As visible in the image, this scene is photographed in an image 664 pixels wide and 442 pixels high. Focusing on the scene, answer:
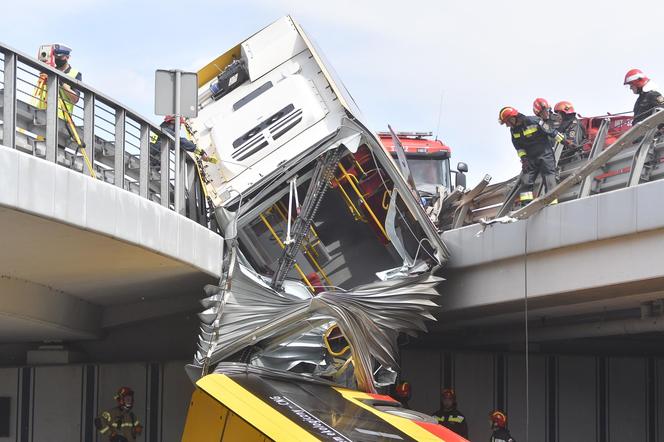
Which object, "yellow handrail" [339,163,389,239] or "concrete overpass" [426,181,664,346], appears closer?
"concrete overpass" [426,181,664,346]

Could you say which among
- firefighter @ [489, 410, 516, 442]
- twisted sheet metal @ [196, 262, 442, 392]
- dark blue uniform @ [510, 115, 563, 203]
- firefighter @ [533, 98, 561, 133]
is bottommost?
firefighter @ [489, 410, 516, 442]

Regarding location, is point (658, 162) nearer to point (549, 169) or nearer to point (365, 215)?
point (549, 169)

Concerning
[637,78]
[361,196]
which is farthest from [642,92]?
[361,196]

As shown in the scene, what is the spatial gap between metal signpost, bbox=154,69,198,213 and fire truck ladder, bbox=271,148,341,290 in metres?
1.49

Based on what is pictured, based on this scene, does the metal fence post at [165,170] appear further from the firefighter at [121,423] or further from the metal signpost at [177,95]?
the firefighter at [121,423]

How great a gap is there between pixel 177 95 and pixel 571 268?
5.19 meters

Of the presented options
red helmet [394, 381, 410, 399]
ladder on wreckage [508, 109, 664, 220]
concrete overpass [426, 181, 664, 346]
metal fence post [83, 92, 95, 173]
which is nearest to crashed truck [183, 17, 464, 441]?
concrete overpass [426, 181, 664, 346]

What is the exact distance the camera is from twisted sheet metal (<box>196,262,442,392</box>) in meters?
14.7

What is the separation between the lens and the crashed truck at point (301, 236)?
14758 mm

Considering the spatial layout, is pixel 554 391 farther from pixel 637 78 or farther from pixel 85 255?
pixel 85 255

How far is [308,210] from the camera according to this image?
15.9 meters

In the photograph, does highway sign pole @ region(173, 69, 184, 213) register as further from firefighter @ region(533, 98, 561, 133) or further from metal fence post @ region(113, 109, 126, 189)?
firefighter @ region(533, 98, 561, 133)

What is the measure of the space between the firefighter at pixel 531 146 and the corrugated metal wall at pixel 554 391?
536 cm

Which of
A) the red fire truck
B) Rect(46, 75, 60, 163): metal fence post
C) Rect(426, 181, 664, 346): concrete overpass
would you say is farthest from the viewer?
the red fire truck
